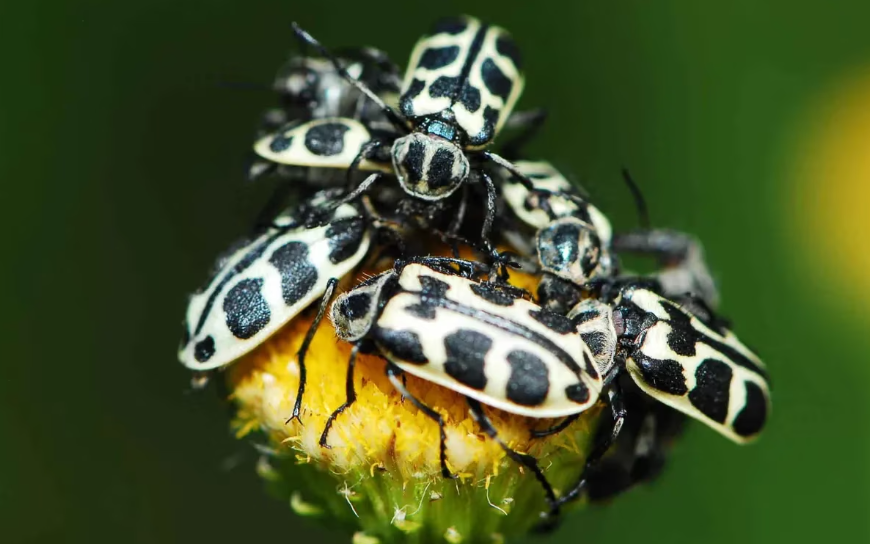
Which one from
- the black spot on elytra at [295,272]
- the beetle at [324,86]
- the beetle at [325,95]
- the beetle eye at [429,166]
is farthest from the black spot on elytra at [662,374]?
the beetle at [324,86]

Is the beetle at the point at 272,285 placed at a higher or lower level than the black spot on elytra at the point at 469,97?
lower

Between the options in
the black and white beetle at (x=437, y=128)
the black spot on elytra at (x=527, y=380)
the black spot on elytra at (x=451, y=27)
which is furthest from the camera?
the black spot on elytra at (x=451, y=27)

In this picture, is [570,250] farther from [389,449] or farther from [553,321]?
[389,449]

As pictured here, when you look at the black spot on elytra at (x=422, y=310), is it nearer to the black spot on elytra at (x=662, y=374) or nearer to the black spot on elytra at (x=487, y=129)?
the black spot on elytra at (x=487, y=129)

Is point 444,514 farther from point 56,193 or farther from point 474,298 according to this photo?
point 56,193

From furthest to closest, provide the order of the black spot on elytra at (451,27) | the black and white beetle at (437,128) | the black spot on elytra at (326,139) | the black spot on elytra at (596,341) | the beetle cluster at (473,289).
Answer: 1. the black spot on elytra at (451,27)
2. the black spot on elytra at (326,139)
3. the black and white beetle at (437,128)
4. the black spot on elytra at (596,341)
5. the beetle cluster at (473,289)

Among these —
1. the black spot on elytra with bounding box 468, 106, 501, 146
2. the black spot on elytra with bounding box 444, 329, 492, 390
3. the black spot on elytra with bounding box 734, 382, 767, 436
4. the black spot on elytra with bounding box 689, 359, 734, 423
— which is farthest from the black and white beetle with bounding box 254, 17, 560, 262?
the black spot on elytra with bounding box 734, 382, 767, 436

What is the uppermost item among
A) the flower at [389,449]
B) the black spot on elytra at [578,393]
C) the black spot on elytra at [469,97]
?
the black spot on elytra at [469,97]
